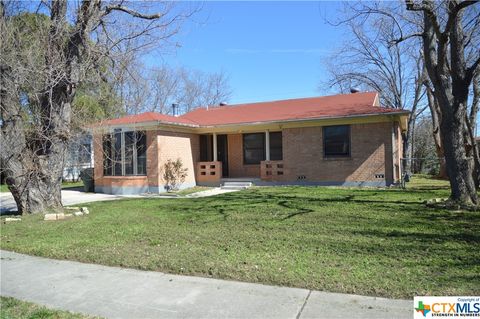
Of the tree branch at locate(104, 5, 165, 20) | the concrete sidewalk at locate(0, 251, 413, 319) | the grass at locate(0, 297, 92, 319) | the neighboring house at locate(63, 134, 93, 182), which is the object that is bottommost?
the grass at locate(0, 297, 92, 319)

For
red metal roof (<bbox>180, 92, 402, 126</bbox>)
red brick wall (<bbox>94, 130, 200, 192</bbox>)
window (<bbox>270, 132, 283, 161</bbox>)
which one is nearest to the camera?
red metal roof (<bbox>180, 92, 402, 126</bbox>)

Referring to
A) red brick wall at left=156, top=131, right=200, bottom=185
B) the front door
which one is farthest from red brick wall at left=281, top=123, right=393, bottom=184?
red brick wall at left=156, top=131, right=200, bottom=185

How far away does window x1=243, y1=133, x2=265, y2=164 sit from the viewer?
66.5 feet

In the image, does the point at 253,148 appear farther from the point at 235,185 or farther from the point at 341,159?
the point at 341,159

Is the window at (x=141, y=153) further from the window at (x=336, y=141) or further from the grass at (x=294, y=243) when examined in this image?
the window at (x=336, y=141)

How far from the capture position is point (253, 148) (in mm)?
20500

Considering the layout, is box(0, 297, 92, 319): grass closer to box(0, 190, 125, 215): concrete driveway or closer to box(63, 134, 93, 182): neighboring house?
box(63, 134, 93, 182): neighboring house

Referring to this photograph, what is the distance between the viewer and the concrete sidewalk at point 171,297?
407 centimetres

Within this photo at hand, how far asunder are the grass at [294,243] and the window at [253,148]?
30.2 ft

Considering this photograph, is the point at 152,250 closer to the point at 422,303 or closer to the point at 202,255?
the point at 202,255

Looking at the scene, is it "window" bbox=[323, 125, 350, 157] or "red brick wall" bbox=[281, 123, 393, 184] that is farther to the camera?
"window" bbox=[323, 125, 350, 157]

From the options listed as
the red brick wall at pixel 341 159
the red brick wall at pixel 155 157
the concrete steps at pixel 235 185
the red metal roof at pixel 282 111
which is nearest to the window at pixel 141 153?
the red brick wall at pixel 155 157

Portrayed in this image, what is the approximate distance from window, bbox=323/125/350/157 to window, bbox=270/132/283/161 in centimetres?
269
